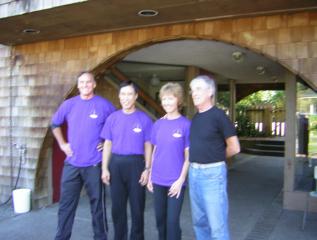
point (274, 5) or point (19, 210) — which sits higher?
point (274, 5)

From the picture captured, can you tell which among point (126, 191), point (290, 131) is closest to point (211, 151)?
point (126, 191)

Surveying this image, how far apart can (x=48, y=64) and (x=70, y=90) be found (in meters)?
0.57

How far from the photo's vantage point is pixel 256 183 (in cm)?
712

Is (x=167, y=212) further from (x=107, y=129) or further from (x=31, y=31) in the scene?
(x=31, y=31)

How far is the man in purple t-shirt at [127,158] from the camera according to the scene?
10.4 ft

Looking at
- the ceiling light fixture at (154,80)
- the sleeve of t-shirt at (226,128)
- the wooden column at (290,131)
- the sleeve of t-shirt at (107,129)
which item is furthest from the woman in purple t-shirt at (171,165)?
the ceiling light fixture at (154,80)

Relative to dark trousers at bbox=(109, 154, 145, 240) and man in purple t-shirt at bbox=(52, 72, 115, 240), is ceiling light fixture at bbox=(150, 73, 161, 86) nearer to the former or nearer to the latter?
man in purple t-shirt at bbox=(52, 72, 115, 240)

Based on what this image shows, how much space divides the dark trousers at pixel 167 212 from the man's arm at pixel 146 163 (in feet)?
0.61

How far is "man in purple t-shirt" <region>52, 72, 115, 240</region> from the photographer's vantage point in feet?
11.0

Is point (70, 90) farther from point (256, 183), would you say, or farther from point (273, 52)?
point (256, 183)

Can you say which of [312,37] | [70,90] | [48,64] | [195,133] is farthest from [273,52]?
[48,64]

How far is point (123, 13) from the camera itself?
3697 mm

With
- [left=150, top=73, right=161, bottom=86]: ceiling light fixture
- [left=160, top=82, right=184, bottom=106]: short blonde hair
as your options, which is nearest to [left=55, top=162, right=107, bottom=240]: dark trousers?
[left=160, top=82, right=184, bottom=106]: short blonde hair

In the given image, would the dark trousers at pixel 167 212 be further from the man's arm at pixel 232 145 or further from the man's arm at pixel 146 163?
the man's arm at pixel 232 145
